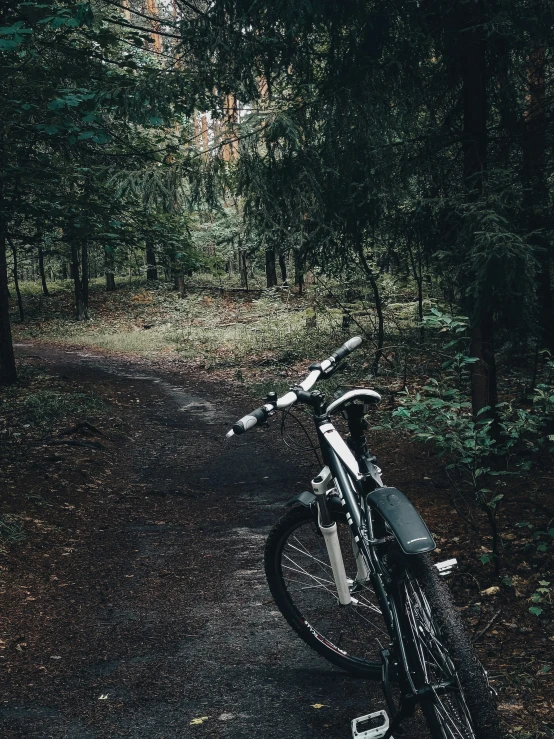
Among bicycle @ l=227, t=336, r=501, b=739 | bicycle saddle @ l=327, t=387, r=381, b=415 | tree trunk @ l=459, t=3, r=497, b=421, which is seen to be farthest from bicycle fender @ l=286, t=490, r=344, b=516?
tree trunk @ l=459, t=3, r=497, b=421

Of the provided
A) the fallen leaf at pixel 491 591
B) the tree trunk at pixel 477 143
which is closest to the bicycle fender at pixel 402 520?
the fallen leaf at pixel 491 591

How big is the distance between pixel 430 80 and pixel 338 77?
3.38ft

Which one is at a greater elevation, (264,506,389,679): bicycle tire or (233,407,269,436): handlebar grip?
(233,407,269,436): handlebar grip

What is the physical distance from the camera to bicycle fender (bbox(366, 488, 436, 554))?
8.66 ft

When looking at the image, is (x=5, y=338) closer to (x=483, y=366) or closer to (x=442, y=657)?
(x=483, y=366)

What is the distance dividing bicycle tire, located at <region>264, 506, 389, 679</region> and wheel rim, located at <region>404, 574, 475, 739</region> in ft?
2.55

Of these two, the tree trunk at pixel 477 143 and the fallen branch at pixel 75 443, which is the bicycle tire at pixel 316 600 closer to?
the tree trunk at pixel 477 143

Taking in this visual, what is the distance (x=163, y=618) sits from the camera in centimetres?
455

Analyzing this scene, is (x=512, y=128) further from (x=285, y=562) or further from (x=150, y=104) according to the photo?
(x=285, y=562)

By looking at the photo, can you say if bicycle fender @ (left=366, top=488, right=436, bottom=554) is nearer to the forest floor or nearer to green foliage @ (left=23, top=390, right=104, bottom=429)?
the forest floor

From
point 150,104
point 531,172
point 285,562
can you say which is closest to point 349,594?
point 285,562

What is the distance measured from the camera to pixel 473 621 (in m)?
4.07

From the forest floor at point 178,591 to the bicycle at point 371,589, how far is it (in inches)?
11.1

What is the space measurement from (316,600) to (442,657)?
5.64 feet
